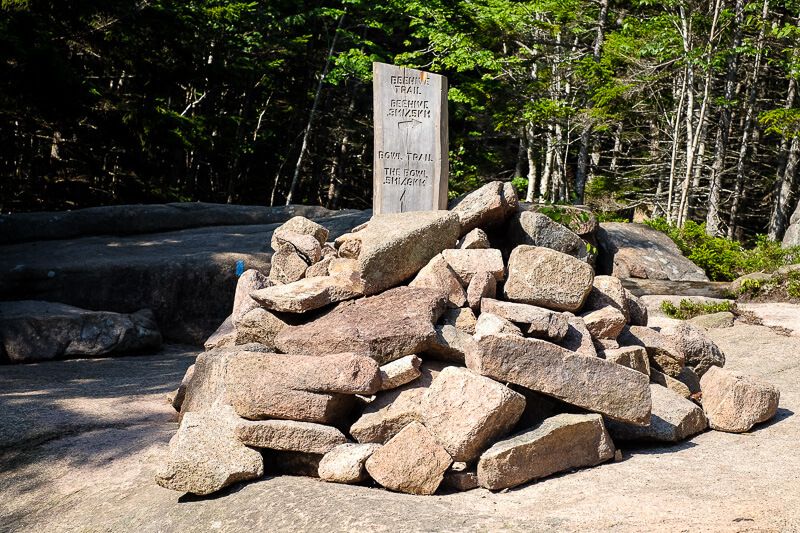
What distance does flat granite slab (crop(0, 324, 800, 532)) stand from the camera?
4.11 metres

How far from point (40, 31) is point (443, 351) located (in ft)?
32.2

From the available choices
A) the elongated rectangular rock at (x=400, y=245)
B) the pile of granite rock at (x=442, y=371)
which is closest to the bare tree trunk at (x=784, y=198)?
the pile of granite rock at (x=442, y=371)

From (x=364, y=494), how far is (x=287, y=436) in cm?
66

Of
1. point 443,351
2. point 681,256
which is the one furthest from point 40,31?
point 681,256

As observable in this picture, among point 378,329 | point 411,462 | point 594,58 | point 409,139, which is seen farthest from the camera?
point 594,58

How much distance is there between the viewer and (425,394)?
16.3 ft

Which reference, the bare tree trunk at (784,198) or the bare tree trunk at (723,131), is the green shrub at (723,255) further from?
the bare tree trunk at (784,198)

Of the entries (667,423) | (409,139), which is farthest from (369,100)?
(667,423)

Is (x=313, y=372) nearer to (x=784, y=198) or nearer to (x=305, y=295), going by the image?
(x=305, y=295)

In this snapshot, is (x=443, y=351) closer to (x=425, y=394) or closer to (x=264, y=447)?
(x=425, y=394)

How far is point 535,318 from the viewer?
5.56m

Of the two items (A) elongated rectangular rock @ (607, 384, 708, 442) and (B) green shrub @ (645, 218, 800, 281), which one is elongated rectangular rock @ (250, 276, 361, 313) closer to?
(A) elongated rectangular rock @ (607, 384, 708, 442)

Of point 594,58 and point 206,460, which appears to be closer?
point 206,460

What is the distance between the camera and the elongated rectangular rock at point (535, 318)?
18.1 feet
